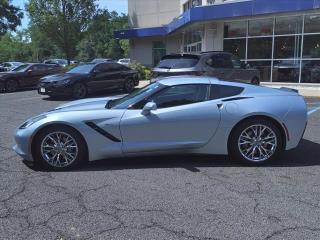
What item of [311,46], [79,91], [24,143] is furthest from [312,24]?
[24,143]

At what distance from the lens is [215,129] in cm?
612

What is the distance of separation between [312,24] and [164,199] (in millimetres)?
15735

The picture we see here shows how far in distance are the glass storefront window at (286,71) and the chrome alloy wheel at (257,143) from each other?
13.7 m

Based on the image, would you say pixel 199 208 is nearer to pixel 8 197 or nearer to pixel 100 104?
pixel 8 197

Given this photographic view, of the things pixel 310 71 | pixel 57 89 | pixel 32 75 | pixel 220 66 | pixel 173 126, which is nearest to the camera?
pixel 173 126

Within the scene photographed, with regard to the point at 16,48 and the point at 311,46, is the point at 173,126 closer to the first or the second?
the point at 311,46

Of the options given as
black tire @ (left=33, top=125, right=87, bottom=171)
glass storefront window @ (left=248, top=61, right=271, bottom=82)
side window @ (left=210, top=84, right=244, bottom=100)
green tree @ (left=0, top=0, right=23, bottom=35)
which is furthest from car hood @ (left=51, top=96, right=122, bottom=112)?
green tree @ (left=0, top=0, right=23, bottom=35)

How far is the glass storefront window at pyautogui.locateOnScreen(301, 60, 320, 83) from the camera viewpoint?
1845 cm

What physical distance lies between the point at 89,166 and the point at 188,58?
8.20 meters

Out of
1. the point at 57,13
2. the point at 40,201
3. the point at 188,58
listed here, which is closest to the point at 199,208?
the point at 40,201

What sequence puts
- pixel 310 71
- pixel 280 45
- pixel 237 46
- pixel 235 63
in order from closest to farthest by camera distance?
1. pixel 235 63
2. pixel 310 71
3. pixel 280 45
4. pixel 237 46

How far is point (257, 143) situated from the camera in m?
6.20

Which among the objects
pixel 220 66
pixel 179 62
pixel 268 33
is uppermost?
pixel 268 33

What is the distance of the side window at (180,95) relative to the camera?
6203 millimetres
